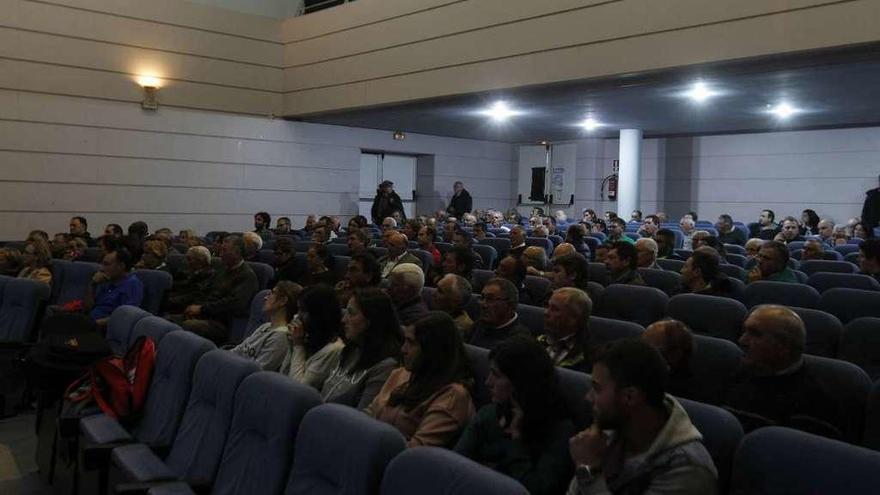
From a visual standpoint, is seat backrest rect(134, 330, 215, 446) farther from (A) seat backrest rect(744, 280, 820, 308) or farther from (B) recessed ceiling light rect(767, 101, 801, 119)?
(B) recessed ceiling light rect(767, 101, 801, 119)

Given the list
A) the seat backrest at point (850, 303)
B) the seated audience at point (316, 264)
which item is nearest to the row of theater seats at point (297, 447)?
the seated audience at point (316, 264)

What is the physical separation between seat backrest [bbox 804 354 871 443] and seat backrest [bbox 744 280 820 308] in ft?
7.30

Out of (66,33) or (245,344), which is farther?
(66,33)

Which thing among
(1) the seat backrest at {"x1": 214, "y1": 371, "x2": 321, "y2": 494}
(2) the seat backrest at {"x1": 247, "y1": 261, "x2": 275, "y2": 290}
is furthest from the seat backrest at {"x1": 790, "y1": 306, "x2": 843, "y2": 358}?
(2) the seat backrest at {"x1": 247, "y1": 261, "x2": 275, "y2": 290}

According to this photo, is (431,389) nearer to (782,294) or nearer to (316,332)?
(316,332)

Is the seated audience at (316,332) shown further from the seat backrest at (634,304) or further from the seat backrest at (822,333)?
the seat backrest at (822,333)

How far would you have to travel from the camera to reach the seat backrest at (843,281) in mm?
5691

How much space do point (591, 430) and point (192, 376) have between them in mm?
2093

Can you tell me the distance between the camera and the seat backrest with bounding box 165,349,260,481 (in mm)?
3113

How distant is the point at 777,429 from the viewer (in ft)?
6.98

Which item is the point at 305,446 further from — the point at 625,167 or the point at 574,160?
the point at 574,160

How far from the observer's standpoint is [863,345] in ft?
12.7

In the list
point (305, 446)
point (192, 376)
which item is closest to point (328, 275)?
point (192, 376)

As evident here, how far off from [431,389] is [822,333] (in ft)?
7.83
